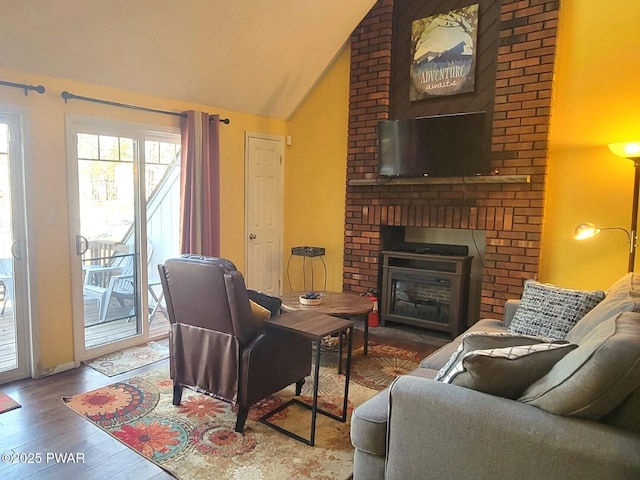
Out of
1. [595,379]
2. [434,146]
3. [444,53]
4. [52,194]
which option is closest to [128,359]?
[52,194]

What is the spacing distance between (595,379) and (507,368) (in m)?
0.26

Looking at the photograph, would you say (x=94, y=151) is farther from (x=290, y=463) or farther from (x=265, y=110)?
(x=290, y=463)

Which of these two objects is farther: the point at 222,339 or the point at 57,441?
the point at 222,339

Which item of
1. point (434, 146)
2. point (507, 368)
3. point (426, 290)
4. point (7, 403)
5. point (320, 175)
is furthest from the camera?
point (320, 175)

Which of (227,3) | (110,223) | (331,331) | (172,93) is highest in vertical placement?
(227,3)

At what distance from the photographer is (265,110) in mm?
5090

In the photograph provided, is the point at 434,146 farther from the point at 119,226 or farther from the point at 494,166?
the point at 119,226

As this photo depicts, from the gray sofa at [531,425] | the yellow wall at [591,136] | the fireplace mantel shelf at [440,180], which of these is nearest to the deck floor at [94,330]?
the fireplace mantel shelf at [440,180]

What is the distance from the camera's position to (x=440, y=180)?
4305 mm

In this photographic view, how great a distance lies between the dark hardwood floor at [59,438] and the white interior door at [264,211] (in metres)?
2.13

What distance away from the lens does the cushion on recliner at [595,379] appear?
1.36 metres

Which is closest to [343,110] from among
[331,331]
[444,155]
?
[444,155]

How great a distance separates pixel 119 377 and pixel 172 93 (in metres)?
2.46

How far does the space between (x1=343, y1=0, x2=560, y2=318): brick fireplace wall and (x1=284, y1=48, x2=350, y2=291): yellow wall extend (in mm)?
188
